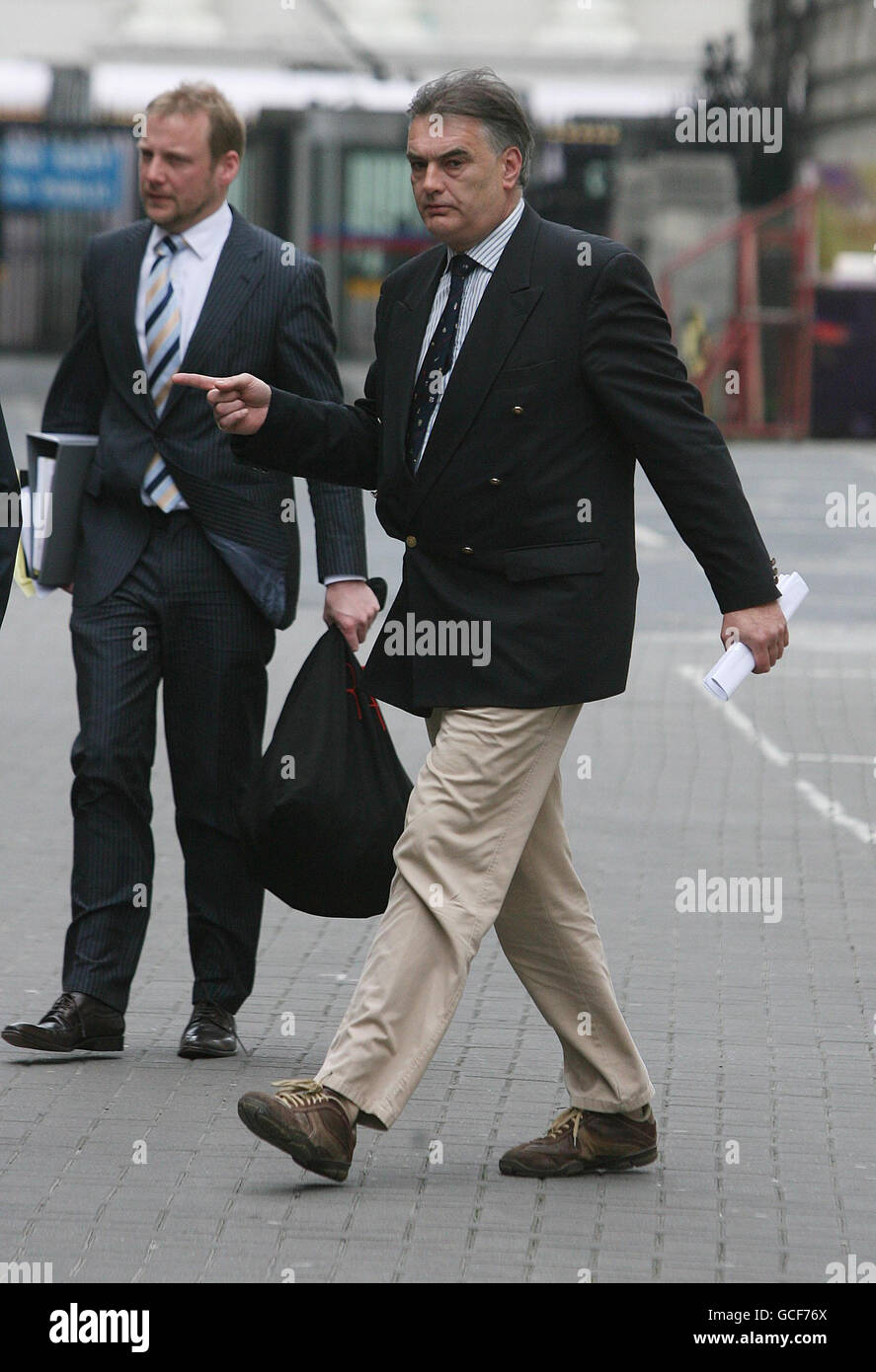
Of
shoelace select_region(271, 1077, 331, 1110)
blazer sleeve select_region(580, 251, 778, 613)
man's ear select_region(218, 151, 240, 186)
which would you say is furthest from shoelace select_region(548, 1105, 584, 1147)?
man's ear select_region(218, 151, 240, 186)

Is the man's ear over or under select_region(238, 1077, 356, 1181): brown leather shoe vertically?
over

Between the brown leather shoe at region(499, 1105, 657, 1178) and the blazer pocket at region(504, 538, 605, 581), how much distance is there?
1.03 metres

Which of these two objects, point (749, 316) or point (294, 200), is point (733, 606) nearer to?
point (749, 316)

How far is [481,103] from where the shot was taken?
168 inches

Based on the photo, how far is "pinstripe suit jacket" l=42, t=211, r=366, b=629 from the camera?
5309 millimetres

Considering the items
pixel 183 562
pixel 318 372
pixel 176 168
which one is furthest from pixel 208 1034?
pixel 176 168

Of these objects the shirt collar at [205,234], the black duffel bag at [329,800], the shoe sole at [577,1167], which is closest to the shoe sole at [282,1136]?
the shoe sole at [577,1167]

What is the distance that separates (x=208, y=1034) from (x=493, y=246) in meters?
1.95

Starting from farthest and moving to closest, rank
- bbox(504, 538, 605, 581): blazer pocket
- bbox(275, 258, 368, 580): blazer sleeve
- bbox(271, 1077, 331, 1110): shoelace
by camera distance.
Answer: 1. bbox(275, 258, 368, 580): blazer sleeve
2. bbox(504, 538, 605, 581): blazer pocket
3. bbox(271, 1077, 331, 1110): shoelace

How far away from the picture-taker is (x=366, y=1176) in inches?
178

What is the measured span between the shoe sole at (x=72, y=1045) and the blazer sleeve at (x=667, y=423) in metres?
1.85

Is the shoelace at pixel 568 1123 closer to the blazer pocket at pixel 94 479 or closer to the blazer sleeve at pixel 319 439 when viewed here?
the blazer sleeve at pixel 319 439

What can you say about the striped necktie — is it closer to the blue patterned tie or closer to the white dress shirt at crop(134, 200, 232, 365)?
the white dress shirt at crop(134, 200, 232, 365)

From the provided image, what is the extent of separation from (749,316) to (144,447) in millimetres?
Answer: 23264
